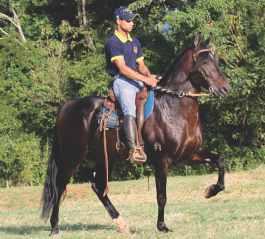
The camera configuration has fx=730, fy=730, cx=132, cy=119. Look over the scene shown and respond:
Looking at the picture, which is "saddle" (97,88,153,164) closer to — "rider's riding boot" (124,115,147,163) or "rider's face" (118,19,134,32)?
"rider's riding boot" (124,115,147,163)

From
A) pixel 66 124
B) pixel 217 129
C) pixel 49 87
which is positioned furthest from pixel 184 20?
pixel 66 124

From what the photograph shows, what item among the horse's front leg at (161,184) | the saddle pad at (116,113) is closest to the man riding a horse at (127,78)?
the saddle pad at (116,113)

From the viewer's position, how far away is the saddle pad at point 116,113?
33.0 ft

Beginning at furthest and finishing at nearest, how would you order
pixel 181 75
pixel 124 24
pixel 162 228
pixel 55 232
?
1. pixel 55 232
2. pixel 181 75
3. pixel 124 24
4. pixel 162 228

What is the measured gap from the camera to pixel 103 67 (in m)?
30.3

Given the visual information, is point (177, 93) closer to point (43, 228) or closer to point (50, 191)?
point (50, 191)

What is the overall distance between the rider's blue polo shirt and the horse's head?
82cm

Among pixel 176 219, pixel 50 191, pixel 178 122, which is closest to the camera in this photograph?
pixel 178 122

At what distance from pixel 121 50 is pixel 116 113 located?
90 centimetres

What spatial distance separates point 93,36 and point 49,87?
3701 mm

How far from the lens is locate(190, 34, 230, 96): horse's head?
9891mm

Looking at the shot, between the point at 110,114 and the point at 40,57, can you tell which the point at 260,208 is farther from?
the point at 40,57

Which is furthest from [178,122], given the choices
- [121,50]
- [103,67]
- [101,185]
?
[103,67]

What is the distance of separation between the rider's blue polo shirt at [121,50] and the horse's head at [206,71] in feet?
2.68
